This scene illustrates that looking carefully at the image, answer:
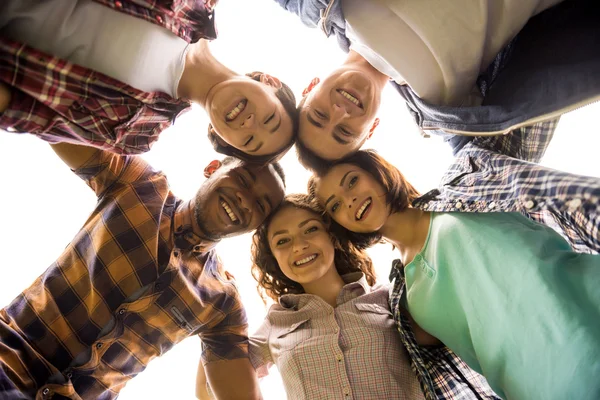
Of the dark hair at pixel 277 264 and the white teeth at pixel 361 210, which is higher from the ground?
the white teeth at pixel 361 210

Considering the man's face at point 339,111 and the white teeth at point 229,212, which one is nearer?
the man's face at point 339,111

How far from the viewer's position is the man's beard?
1327 mm

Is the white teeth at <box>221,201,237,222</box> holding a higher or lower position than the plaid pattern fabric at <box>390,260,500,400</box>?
higher

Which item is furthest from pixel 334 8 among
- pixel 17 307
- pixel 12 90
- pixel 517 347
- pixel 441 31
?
pixel 17 307

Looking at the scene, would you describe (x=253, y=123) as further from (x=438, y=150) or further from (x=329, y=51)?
(x=438, y=150)

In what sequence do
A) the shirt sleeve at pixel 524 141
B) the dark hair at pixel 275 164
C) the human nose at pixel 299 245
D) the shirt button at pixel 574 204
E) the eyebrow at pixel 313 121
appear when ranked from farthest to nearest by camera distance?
the dark hair at pixel 275 164
the human nose at pixel 299 245
the eyebrow at pixel 313 121
the shirt sleeve at pixel 524 141
the shirt button at pixel 574 204

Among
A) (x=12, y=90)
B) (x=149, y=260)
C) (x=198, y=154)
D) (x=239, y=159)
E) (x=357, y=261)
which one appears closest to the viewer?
(x=12, y=90)

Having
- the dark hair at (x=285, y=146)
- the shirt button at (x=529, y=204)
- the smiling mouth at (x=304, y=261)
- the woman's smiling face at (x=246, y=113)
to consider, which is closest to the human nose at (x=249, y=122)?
the woman's smiling face at (x=246, y=113)

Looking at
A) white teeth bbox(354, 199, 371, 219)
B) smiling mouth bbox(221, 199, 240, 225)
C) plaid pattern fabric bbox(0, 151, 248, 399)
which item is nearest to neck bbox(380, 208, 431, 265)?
white teeth bbox(354, 199, 371, 219)

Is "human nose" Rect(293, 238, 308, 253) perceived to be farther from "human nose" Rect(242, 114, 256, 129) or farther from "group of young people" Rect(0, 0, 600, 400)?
"human nose" Rect(242, 114, 256, 129)

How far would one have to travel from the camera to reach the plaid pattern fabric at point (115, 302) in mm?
1159

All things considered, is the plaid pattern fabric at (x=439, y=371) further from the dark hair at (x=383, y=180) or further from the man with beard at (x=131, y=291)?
the man with beard at (x=131, y=291)

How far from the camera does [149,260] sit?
126 cm

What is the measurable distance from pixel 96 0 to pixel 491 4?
85 centimetres
